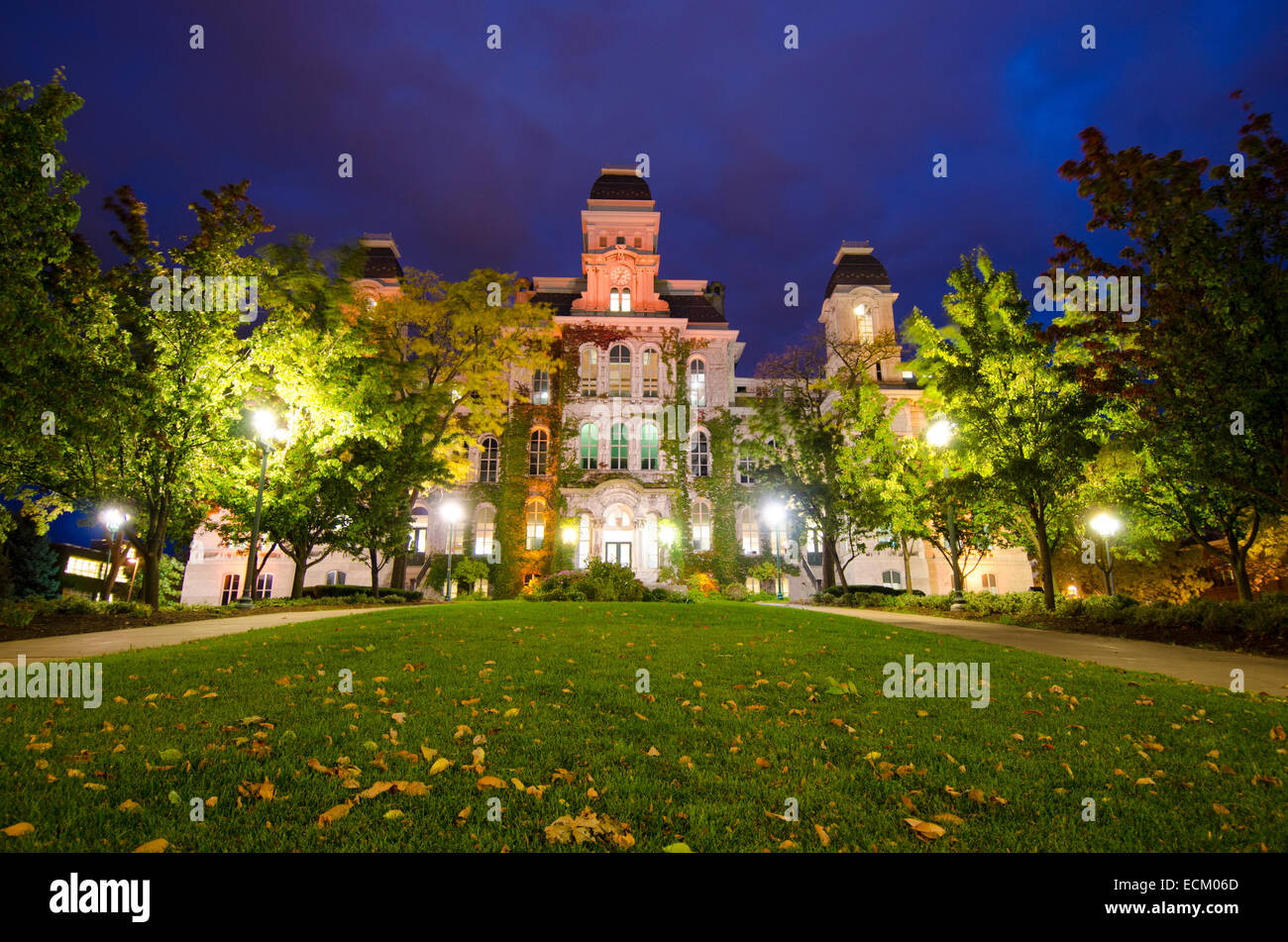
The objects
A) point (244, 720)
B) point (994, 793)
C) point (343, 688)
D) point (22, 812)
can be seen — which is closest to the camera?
point (22, 812)

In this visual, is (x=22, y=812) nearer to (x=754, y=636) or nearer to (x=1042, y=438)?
(x=754, y=636)

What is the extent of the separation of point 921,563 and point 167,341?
37.4 m

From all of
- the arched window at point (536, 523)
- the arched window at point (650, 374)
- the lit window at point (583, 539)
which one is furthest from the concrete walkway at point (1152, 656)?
the arched window at point (650, 374)

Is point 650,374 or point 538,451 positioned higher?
point 650,374

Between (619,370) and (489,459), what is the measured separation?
9.98 m

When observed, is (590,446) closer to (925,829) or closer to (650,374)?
(650,374)

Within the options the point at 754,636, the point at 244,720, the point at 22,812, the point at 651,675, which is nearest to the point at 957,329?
the point at 754,636

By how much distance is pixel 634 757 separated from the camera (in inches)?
175

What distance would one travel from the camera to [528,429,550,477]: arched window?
36.3 metres

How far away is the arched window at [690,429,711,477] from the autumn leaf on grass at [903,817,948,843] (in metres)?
32.8

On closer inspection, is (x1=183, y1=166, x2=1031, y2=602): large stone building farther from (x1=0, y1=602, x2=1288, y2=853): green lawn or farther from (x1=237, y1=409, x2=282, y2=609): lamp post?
(x1=0, y1=602, x2=1288, y2=853): green lawn

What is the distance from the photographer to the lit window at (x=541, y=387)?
37438 millimetres

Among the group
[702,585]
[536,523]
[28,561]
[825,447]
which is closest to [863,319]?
[825,447]
